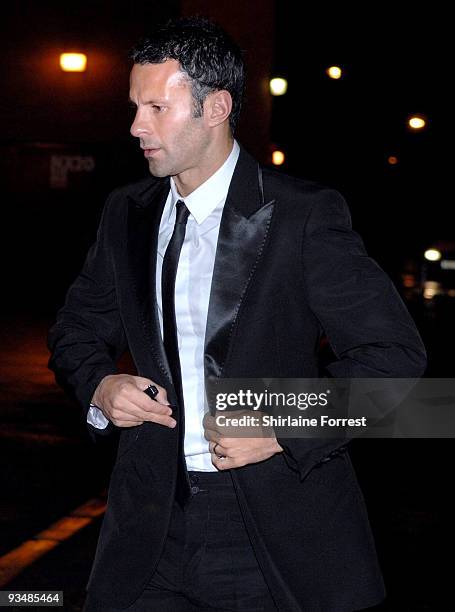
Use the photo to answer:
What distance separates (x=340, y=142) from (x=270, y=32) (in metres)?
27.7

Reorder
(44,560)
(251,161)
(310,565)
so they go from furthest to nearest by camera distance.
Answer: (44,560), (251,161), (310,565)

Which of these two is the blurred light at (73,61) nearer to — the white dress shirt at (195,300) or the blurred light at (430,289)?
the blurred light at (430,289)

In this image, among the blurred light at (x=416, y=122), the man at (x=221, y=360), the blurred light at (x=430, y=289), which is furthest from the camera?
the blurred light at (x=416, y=122)

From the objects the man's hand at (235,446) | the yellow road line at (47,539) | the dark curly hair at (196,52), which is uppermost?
the dark curly hair at (196,52)

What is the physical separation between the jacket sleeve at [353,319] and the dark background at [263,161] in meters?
3.23

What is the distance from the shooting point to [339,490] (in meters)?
2.51

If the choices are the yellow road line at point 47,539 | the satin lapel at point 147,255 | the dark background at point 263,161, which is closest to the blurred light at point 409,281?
the dark background at point 263,161

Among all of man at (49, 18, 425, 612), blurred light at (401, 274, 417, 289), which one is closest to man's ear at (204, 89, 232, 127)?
man at (49, 18, 425, 612)

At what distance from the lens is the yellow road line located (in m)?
5.66

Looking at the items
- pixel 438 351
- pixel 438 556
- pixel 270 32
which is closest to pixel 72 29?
pixel 270 32

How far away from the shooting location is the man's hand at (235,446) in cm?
229

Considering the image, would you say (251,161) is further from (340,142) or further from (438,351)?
(340,142)

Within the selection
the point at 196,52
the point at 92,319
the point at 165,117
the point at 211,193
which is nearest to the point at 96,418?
the point at 92,319

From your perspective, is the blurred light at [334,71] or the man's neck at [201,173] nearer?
the man's neck at [201,173]
